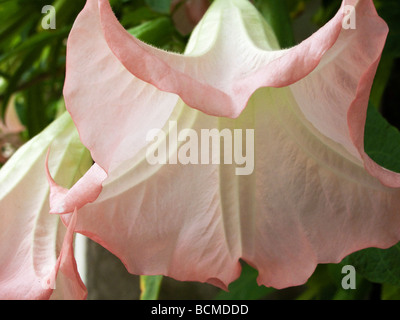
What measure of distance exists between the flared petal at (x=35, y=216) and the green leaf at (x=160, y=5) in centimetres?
18

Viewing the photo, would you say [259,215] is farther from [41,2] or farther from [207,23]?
[41,2]

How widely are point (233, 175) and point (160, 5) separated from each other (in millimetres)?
263

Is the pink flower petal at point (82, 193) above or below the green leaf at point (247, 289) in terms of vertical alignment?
above

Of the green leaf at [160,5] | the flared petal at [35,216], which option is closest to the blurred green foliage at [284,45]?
the green leaf at [160,5]

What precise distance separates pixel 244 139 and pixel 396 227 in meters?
0.12

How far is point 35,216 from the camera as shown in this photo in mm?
423

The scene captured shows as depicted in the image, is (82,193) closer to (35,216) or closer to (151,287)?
(35,216)

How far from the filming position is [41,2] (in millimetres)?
701

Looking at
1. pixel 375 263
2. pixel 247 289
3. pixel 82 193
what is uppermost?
pixel 82 193

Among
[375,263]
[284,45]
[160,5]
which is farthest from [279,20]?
[375,263]

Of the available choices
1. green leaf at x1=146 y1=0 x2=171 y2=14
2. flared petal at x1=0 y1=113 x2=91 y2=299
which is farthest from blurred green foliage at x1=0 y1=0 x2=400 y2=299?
flared petal at x1=0 y1=113 x2=91 y2=299

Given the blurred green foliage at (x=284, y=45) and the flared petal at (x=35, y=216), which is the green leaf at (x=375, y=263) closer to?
the blurred green foliage at (x=284, y=45)

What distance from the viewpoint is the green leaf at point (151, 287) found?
1.91 ft

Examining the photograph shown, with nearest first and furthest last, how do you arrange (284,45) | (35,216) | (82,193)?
(82,193)
(35,216)
(284,45)
